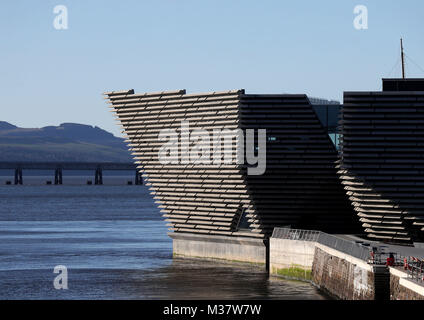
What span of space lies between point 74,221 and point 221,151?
101613mm

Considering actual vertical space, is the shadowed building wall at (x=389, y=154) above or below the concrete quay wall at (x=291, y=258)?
above

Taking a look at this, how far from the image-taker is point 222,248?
343 feet

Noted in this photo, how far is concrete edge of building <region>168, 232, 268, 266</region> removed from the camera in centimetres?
10044

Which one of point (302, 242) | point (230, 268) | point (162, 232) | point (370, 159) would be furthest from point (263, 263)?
point (162, 232)

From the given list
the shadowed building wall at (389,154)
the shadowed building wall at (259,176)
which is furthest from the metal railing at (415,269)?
the shadowed building wall at (259,176)

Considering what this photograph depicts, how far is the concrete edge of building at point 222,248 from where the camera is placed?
10044 centimetres

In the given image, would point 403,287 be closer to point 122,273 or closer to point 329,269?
point 329,269

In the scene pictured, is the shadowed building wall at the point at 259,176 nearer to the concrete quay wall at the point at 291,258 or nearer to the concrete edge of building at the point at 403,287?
the concrete quay wall at the point at 291,258

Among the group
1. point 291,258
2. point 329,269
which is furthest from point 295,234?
point 329,269

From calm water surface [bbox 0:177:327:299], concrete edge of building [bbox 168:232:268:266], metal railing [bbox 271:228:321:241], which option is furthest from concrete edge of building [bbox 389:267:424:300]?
concrete edge of building [bbox 168:232:268:266]

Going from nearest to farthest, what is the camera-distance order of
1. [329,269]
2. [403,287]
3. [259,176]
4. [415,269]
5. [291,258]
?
[403,287] → [415,269] → [329,269] → [291,258] → [259,176]

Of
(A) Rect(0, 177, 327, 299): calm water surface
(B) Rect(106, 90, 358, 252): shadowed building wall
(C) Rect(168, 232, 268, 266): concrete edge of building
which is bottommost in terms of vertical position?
(A) Rect(0, 177, 327, 299): calm water surface

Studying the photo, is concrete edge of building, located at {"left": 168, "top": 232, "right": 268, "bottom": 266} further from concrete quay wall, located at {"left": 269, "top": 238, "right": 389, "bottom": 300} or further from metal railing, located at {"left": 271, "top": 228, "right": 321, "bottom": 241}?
concrete quay wall, located at {"left": 269, "top": 238, "right": 389, "bottom": 300}
